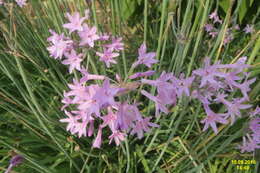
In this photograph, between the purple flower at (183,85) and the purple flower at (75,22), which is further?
the purple flower at (75,22)

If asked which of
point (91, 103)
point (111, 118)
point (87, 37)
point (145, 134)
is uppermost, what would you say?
point (87, 37)

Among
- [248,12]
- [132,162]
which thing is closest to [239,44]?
→ [248,12]

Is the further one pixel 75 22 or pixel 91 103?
pixel 75 22

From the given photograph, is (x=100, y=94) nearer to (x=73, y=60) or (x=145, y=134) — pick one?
(x=73, y=60)

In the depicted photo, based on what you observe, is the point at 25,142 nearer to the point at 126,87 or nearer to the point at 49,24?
the point at 126,87

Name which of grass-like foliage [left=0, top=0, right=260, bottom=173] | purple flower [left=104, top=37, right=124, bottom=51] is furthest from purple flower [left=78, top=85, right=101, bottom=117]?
purple flower [left=104, top=37, right=124, bottom=51]

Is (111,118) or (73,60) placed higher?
(73,60)

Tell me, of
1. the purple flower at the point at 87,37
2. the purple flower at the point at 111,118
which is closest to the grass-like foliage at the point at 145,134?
the purple flower at the point at 87,37

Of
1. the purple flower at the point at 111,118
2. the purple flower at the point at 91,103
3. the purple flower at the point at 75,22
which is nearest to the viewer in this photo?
the purple flower at the point at 91,103

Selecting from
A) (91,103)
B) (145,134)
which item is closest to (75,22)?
(91,103)

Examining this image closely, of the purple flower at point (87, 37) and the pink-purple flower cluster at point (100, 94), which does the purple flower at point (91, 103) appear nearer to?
the pink-purple flower cluster at point (100, 94)

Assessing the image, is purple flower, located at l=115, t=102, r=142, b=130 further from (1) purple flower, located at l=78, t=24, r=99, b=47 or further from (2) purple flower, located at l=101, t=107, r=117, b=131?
(1) purple flower, located at l=78, t=24, r=99, b=47

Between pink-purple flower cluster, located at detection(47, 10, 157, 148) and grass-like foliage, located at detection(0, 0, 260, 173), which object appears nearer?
pink-purple flower cluster, located at detection(47, 10, 157, 148)
